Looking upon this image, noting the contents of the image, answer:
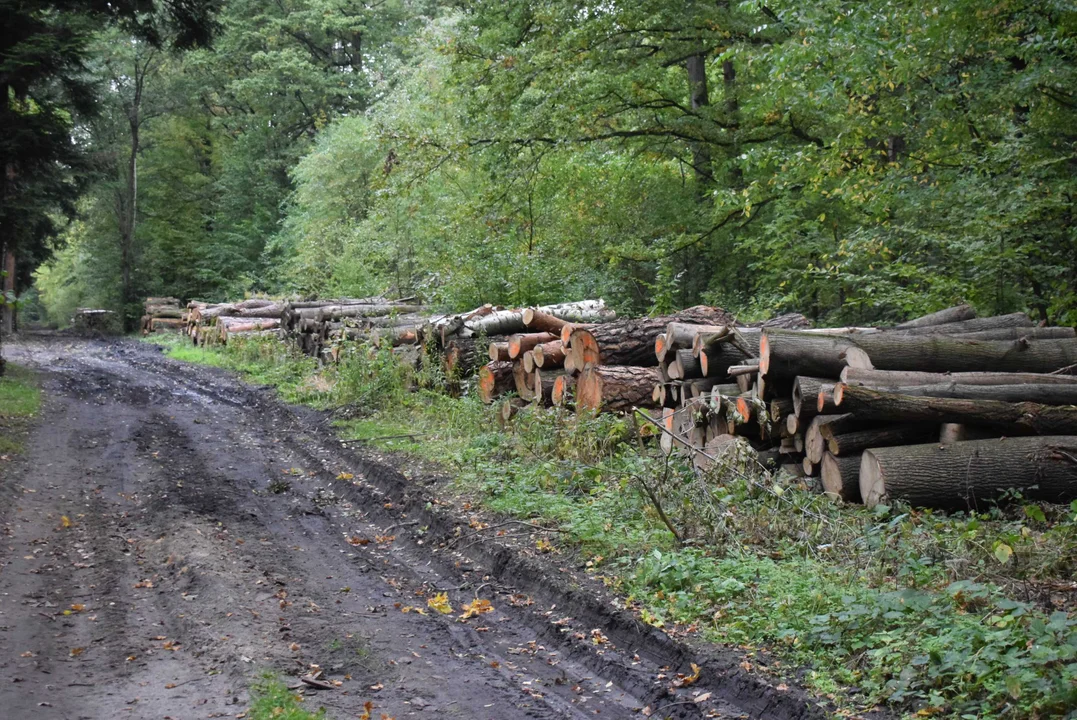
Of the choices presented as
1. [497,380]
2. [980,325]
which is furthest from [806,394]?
[497,380]

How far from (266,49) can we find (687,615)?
42.9 metres

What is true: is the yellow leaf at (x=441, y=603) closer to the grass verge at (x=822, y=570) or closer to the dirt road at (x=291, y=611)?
the dirt road at (x=291, y=611)

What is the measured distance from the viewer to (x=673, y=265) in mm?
18672

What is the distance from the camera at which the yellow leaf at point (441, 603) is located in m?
5.97

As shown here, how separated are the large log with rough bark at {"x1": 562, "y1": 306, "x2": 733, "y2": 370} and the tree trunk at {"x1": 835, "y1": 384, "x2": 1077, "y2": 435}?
3571 mm

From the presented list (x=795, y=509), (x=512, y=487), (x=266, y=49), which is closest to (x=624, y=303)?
(x=512, y=487)

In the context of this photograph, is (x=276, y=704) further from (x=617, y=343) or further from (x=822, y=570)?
(x=617, y=343)

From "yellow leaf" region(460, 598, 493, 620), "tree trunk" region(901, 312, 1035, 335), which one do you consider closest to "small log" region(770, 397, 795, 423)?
"tree trunk" region(901, 312, 1035, 335)

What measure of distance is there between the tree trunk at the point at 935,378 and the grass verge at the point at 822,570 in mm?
1056

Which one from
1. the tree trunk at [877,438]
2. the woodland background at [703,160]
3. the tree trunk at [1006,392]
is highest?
the woodland background at [703,160]

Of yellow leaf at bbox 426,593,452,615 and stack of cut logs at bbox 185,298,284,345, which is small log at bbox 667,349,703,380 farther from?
stack of cut logs at bbox 185,298,284,345

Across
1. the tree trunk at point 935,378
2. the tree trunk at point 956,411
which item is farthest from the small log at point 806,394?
the tree trunk at point 956,411

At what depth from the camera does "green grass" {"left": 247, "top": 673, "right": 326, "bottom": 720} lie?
4.26 m

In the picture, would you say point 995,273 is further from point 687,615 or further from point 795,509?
point 687,615
